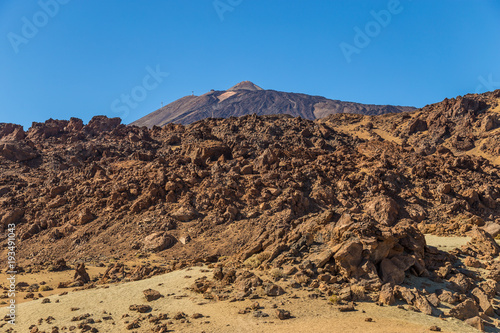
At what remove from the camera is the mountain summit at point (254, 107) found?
154750 mm

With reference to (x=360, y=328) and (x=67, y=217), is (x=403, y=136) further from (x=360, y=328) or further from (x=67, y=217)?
(x=360, y=328)

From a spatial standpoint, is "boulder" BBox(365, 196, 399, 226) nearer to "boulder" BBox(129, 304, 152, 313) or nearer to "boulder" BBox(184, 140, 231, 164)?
"boulder" BBox(184, 140, 231, 164)

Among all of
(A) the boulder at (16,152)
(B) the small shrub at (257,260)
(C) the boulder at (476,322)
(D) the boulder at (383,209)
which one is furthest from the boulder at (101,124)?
(C) the boulder at (476,322)

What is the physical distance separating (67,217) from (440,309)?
85.6 feet

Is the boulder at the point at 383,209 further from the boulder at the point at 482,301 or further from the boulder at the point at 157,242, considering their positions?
the boulder at the point at 157,242

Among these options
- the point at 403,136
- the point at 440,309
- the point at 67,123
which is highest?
the point at 67,123

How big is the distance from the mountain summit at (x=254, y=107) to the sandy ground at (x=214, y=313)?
5239 inches

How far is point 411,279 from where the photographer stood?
14227mm

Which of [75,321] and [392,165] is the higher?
[392,165]

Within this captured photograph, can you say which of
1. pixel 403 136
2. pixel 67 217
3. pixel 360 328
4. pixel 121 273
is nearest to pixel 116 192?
pixel 67 217

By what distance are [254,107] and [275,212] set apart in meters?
144

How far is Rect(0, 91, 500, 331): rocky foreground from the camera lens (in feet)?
45.4

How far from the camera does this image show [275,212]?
86.9 feet

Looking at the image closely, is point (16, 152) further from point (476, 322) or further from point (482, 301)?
point (476, 322)
